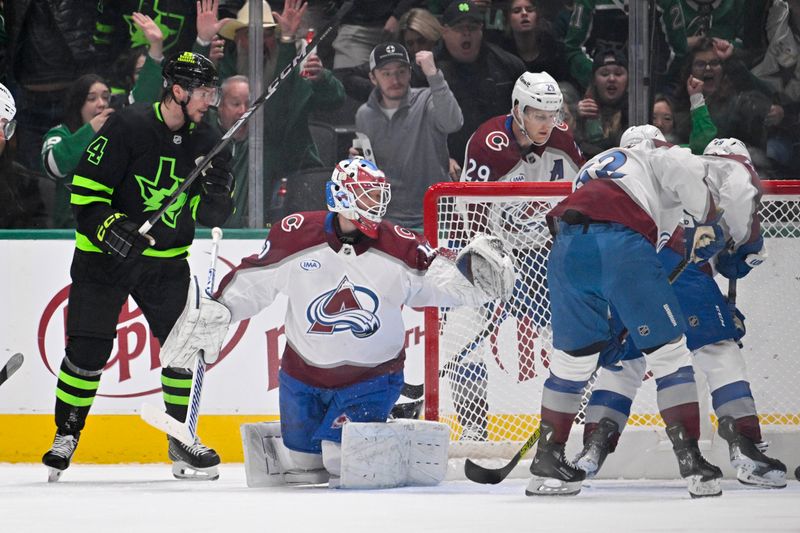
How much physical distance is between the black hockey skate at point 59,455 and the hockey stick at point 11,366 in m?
0.75

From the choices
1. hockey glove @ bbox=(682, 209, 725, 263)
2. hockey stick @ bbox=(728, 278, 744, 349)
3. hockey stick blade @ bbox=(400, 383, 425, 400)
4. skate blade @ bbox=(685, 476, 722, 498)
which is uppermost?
hockey glove @ bbox=(682, 209, 725, 263)

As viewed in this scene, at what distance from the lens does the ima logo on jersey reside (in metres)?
4.06

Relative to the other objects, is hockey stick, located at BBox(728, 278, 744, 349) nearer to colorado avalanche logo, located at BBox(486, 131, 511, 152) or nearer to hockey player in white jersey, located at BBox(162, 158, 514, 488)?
hockey player in white jersey, located at BBox(162, 158, 514, 488)

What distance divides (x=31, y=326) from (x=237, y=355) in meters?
0.80

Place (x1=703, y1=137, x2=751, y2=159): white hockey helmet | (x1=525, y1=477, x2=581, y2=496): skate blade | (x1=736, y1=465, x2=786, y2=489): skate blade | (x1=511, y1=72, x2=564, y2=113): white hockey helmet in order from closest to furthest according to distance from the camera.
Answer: (x1=525, y1=477, x2=581, y2=496): skate blade → (x1=736, y1=465, x2=786, y2=489): skate blade → (x1=703, y1=137, x2=751, y2=159): white hockey helmet → (x1=511, y1=72, x2=564, y2=113): white hockey helmet

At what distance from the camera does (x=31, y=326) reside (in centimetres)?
522

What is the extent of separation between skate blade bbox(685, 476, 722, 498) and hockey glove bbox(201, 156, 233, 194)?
1.88 meters

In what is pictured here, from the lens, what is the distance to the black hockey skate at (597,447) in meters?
3.98

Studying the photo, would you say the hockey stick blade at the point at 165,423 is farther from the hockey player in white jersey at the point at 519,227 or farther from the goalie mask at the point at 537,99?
the goalie mask at the point at 537,99

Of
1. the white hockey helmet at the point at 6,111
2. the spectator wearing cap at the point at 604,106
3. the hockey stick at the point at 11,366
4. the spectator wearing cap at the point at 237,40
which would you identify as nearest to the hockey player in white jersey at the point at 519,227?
the spectator wearing cap at the point at 604,106

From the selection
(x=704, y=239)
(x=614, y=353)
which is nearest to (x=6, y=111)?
(x=614, y=353)

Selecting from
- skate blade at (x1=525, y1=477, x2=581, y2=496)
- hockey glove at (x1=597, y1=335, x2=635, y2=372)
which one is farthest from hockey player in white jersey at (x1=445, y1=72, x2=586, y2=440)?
skate blade at (x1=525, y1=477, x2=581, y2=496)

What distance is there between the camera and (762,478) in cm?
388

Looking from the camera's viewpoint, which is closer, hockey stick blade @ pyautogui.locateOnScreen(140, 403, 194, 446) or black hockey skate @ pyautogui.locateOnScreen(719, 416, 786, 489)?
black hockey skate @ pyautogui.locateOnScreen(719, 416, 786, 489)
